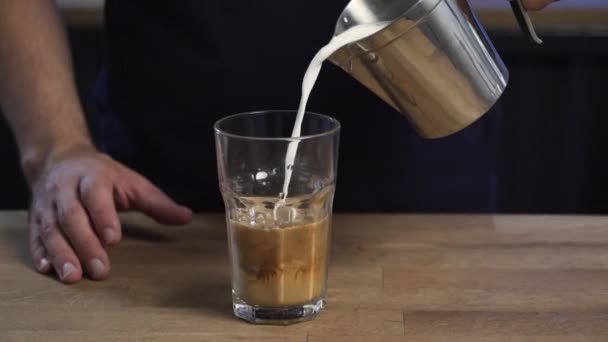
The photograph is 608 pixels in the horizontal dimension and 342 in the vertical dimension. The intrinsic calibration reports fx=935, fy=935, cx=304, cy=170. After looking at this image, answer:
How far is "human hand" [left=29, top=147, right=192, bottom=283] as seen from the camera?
102 cm

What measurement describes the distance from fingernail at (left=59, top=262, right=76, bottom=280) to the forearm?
241 mm

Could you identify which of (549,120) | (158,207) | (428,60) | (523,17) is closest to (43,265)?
(158,207)

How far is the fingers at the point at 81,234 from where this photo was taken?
1.00 meters

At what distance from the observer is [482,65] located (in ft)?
3.05

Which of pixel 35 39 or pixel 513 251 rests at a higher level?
pixel 35 39

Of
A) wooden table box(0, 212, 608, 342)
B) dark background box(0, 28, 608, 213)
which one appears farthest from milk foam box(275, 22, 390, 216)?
dark background box(0, 28, 608, 213)

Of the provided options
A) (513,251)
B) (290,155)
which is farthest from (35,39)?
(513,251)

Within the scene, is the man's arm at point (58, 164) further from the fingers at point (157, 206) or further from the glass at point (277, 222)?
the glass at point (277, 222)

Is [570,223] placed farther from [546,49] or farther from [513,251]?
[546,49]

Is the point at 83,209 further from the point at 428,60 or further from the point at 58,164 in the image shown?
the point at 428,60

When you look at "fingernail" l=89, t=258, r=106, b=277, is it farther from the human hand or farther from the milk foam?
the milk foam

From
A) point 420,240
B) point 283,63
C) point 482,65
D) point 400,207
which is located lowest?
point 400,207

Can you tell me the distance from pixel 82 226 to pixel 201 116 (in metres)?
0.31

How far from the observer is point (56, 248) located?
103cm
